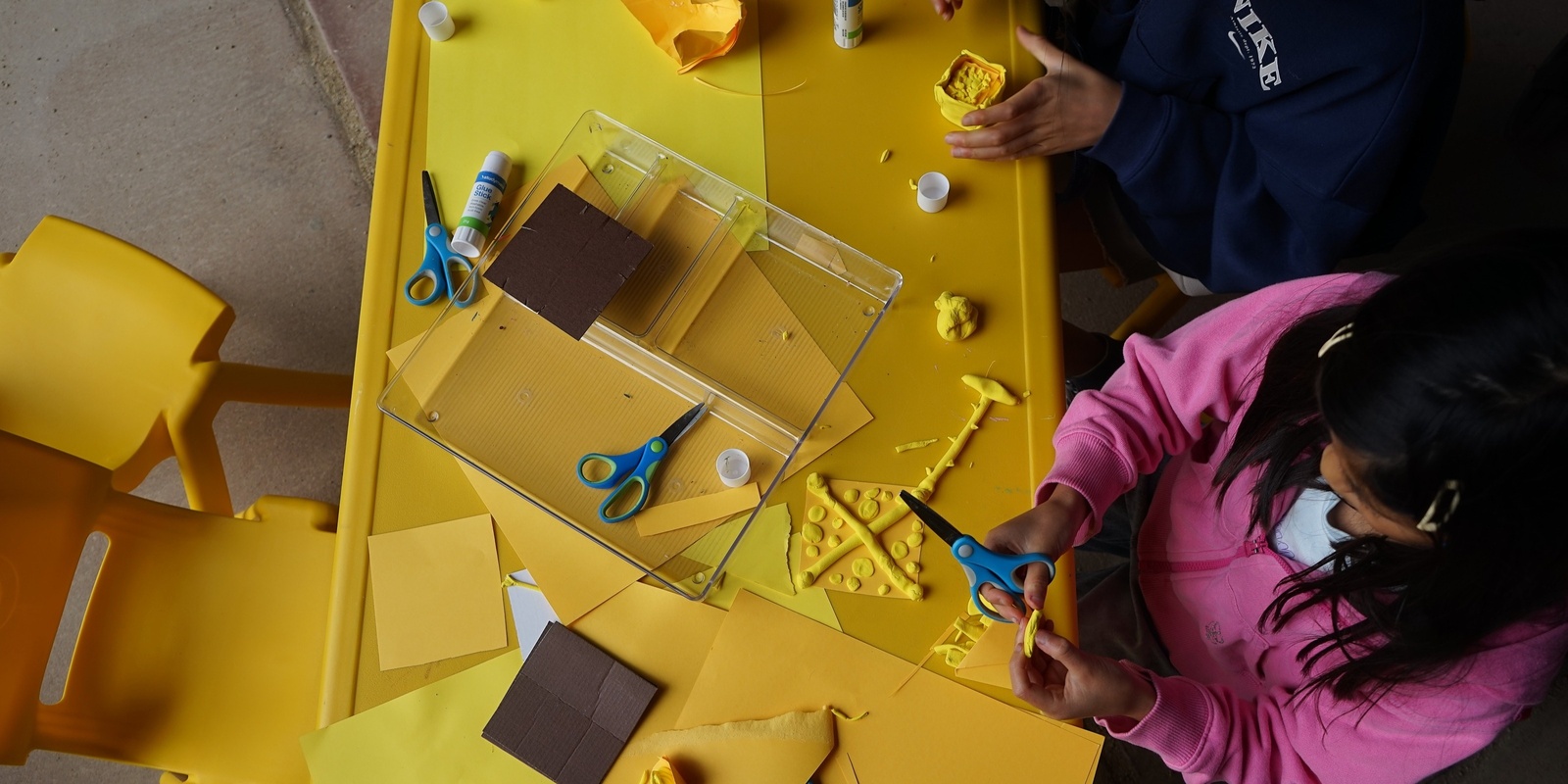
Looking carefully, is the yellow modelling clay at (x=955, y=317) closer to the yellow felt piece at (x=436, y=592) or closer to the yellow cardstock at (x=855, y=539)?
the yellow cardstock at (x=855, y=539)

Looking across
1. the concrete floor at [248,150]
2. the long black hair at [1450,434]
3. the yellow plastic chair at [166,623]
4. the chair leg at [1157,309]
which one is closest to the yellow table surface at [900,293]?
the long black hair at [1450,434]

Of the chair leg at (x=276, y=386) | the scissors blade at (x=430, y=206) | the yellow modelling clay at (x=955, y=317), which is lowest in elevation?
the chair leg at (x=276, y=386)

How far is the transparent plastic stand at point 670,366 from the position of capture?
840mm

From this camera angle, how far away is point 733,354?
2.87ft

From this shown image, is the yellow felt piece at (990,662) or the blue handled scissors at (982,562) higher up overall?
the blue handled scissors at (982,562)

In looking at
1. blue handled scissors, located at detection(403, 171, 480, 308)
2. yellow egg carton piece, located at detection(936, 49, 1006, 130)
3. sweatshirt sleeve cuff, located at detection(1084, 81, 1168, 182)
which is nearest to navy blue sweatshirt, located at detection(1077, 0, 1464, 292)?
sweatshirt sleeve cuff, located at detection(1084, 81, 1168, 182)

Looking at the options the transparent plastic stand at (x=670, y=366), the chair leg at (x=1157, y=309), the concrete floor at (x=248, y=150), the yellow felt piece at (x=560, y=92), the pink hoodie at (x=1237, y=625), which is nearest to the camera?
the pink hoodie at (x=1237, y=625)

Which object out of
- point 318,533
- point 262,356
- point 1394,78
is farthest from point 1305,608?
point 262,356

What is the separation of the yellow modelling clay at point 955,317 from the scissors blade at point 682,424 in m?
0.24

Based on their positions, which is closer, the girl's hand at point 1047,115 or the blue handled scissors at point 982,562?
the blue handled scissors at point 982,562

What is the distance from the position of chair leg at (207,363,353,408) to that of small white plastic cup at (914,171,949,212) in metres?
0.84

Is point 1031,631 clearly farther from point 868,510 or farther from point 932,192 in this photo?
point 932,192

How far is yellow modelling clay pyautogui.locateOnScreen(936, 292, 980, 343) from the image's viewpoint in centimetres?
85

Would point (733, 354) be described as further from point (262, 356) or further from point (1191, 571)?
point (262, 356)
